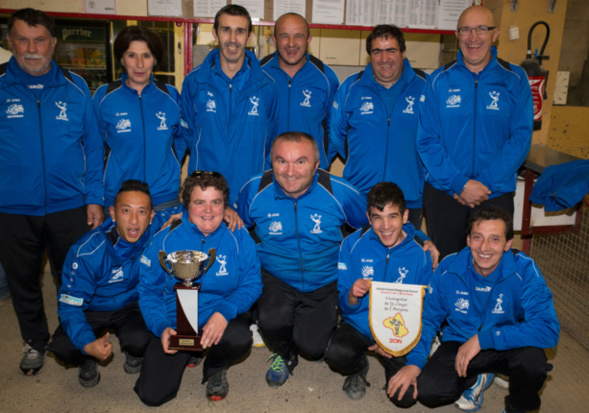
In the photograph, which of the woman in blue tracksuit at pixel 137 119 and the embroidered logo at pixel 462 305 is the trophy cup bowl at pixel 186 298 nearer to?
the woman in blue tracksuit at pixel 137 119

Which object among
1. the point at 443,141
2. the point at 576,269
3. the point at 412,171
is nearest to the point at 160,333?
the point at 412,171

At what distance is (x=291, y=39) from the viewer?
11.1ft

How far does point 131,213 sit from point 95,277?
1.50ft

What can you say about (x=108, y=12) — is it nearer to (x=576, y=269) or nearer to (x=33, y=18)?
(x=33, y=18)

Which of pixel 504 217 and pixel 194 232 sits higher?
pixel 504 217

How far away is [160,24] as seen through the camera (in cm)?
705

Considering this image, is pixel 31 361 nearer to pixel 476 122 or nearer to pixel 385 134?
pixel 385 134

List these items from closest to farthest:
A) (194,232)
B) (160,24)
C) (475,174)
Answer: (194,232) < (475,174) < (160,24)

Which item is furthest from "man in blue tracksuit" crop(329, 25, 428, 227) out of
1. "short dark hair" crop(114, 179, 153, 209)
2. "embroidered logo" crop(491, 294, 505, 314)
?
"short dark hair" crop(114, 179, 153, 209)

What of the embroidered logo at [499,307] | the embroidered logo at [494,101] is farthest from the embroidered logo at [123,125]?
the embroidered logo at [499,307]

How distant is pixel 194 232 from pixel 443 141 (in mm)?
1695

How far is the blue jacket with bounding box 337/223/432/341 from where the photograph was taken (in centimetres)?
283

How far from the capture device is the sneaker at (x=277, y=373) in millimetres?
3002

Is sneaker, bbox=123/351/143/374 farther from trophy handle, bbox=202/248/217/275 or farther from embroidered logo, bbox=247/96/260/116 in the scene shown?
embroidered logo, bbox=247/96/260/116
